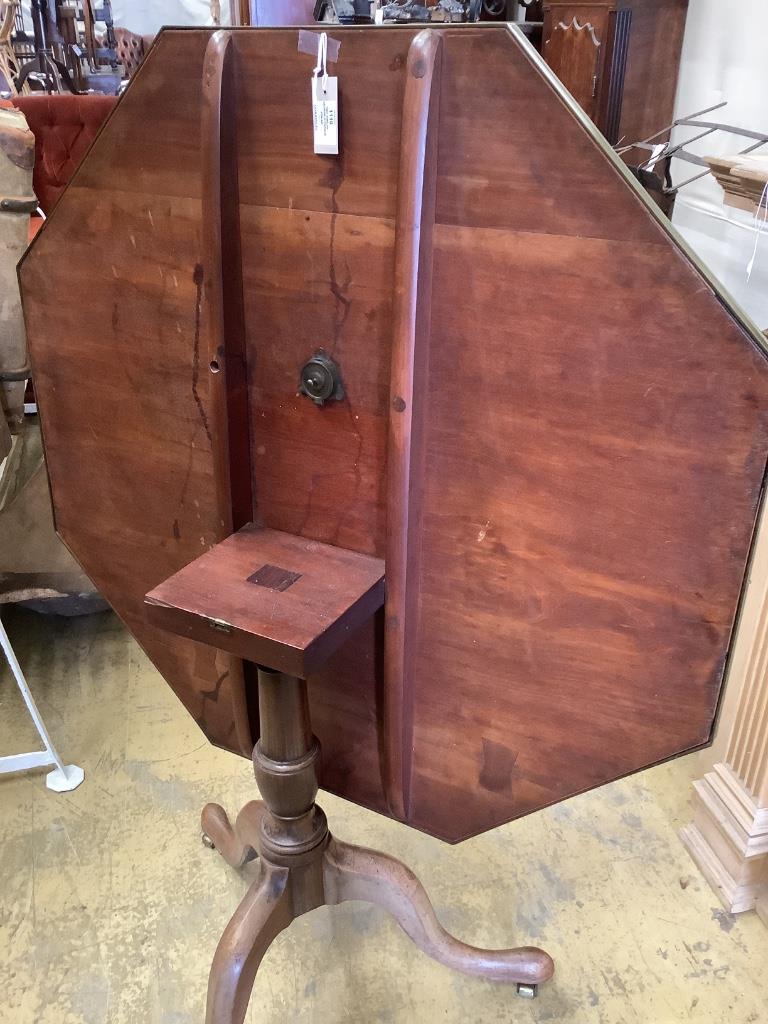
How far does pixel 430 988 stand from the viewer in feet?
4.77

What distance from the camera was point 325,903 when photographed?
1.44 metres

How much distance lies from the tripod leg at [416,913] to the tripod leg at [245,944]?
100mm

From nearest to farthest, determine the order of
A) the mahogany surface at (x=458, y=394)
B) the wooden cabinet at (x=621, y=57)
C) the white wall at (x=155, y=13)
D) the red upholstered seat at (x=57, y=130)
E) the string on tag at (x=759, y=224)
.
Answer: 1. the mahogany surface at (x=458, y=394)
2. the string on tag at (x=759, y=224)
3. the wooden cabinet at (x=621, y=57)
4. the red upholstered seat at (x=57, y=130)
5. the white wall at (x=155, y=13)

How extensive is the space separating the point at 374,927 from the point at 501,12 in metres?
2.59

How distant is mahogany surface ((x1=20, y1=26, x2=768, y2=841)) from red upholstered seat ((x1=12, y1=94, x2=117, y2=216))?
2.23m

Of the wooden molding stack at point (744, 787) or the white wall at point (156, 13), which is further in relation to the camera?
the white wall at point (156, 13)

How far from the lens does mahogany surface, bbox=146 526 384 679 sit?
35.1 inches

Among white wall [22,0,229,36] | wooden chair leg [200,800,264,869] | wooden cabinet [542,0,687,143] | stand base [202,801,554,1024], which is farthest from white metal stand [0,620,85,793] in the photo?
white wall [22,0,229,36]

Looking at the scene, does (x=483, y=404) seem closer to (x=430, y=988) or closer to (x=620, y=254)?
(x=620, y=254)

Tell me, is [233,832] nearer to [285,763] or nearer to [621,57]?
[285,763]

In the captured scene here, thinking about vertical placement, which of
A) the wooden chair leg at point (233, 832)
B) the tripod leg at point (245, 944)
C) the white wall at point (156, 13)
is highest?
the white wall at point (156, 13)

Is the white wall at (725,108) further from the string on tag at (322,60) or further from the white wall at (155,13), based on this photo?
the white wall at (155,13)

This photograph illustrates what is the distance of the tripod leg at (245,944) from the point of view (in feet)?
4.19

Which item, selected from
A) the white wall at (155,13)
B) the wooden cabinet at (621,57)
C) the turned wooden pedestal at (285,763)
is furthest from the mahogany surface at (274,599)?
the white wall at (155,13)
